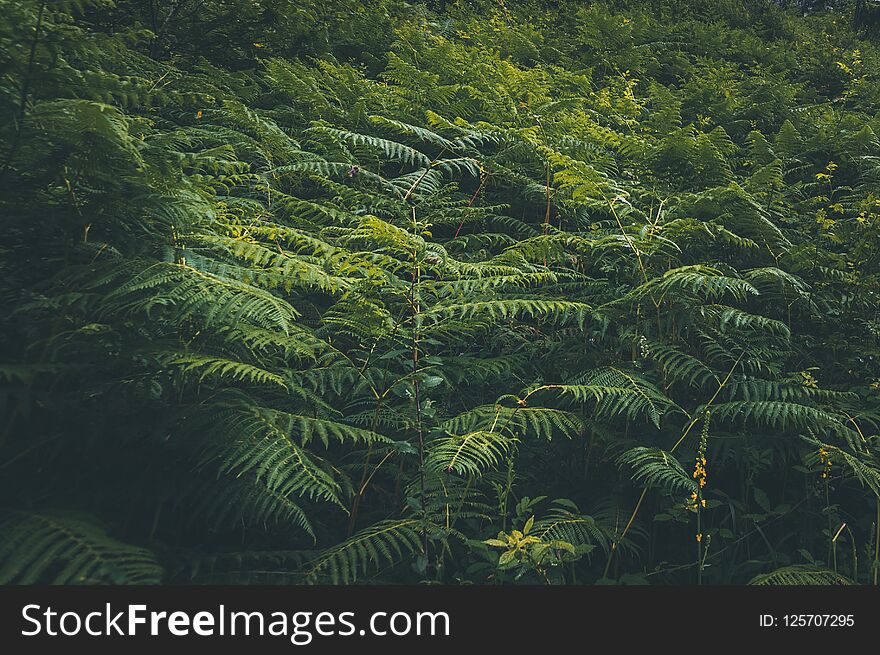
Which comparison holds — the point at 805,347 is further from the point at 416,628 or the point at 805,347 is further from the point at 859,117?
the point at 859,117

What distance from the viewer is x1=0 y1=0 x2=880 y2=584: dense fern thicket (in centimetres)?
173

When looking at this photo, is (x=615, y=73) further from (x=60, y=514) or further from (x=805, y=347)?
(x=60, y=514)

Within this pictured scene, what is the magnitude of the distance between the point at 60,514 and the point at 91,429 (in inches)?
11.1

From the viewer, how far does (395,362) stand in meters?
2.42

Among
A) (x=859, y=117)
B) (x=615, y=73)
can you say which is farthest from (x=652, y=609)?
(x=615, y=73)

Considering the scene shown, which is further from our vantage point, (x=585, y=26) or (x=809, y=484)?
(x=585, y=26)

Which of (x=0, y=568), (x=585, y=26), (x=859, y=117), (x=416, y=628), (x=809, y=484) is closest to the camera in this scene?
(x=0, y=568)

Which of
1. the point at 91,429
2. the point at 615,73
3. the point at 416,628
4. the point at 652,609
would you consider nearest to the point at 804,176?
the point at 615,73

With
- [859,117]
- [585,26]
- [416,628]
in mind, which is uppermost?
[585,26]

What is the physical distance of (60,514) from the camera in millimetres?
1470

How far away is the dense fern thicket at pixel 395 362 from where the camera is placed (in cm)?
173

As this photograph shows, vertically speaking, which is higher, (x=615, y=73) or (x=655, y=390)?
(x=615, y=73)

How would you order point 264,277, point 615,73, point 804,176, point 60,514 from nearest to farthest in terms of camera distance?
point 60,514
point 264,277
point 804,176
point 615,73

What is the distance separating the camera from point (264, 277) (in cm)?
211
